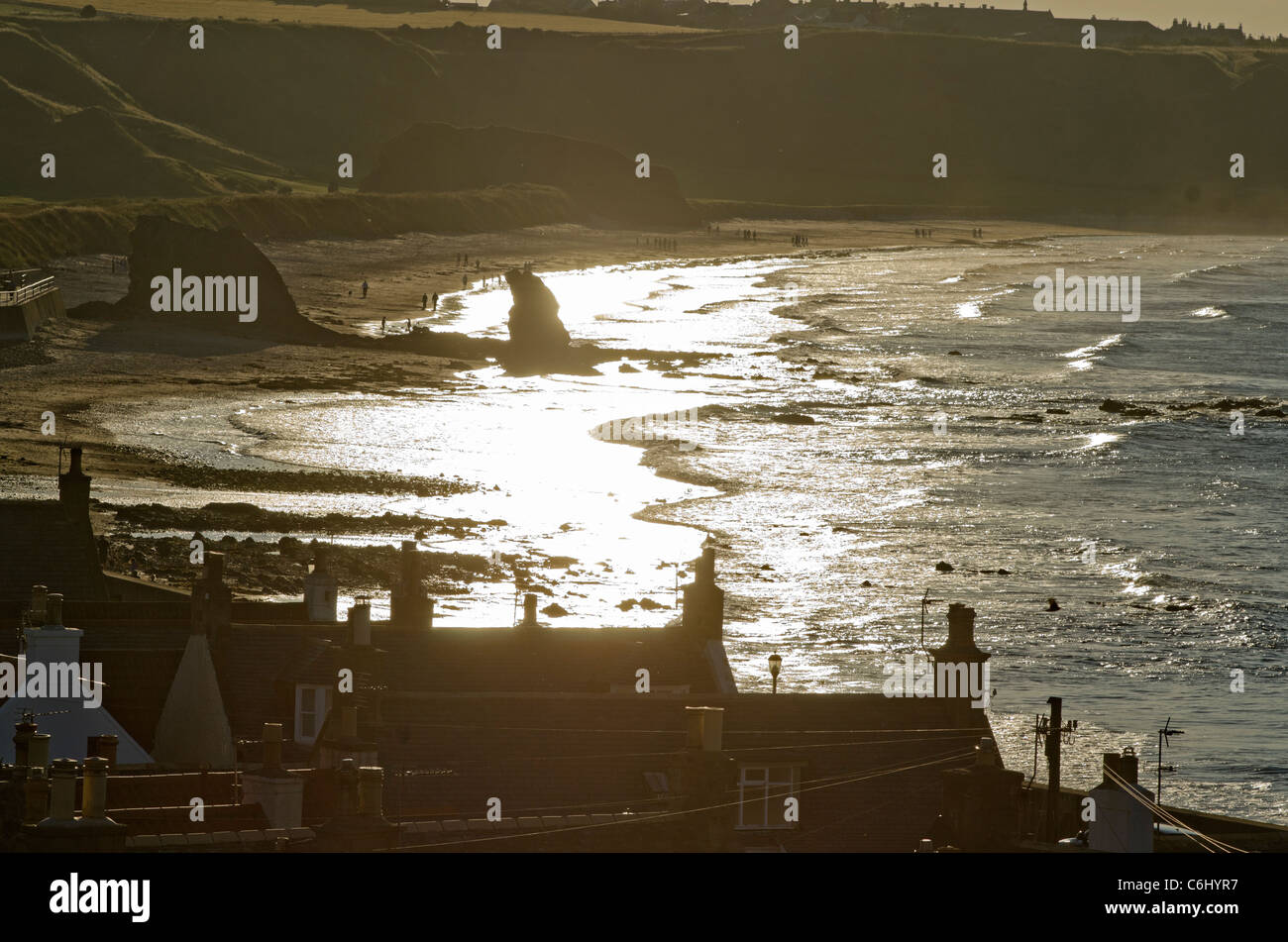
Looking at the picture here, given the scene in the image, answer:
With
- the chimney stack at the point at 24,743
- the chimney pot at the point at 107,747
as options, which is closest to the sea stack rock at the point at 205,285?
the chimney pot at the point at 107,747

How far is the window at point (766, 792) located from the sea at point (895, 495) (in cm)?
1102

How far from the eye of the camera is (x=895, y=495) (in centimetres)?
5350

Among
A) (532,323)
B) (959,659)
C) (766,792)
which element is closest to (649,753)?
(766,792)

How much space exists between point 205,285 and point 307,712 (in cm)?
6611

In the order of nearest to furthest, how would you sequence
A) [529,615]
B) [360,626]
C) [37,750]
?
[37,750]
[360,626]
[529,615]

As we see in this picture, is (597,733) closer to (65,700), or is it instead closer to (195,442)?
(65,700)

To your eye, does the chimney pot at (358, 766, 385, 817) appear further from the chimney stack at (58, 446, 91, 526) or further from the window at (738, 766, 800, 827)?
the chimney stack at (58, 446, 91, 526)

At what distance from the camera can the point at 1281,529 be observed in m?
50.8

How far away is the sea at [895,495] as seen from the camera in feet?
109

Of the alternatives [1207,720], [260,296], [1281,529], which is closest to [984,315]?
[260,296]

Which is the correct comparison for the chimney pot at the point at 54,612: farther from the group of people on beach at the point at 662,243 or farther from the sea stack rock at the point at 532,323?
the group of people on beach at the point at 662,243

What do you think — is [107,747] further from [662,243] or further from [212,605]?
[662,243]

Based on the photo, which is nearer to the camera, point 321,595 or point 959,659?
point 959,659
